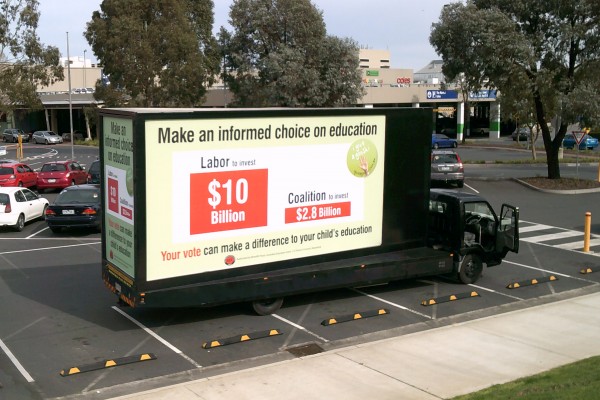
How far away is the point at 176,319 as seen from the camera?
1234 cm

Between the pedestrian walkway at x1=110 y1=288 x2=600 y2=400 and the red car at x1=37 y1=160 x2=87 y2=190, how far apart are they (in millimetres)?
23533

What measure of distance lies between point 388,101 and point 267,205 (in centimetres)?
→ 5953

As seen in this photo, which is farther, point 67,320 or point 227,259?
point 67,320

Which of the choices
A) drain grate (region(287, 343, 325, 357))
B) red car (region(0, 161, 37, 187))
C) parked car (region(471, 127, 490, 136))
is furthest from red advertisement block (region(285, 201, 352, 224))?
parked car (region(471, 127, 490, 136))

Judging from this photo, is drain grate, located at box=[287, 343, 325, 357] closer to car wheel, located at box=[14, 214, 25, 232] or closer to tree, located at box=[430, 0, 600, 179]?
car wheel, located at box=[14, 214, 25, 232]

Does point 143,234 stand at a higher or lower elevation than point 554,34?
lower

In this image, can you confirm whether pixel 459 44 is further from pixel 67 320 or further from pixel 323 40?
pixel 67 320

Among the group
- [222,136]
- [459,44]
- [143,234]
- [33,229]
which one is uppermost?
[459,44]

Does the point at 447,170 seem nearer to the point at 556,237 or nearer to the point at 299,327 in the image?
the point at 556,237

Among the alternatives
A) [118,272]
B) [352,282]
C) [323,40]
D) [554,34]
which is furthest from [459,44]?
[118,272]

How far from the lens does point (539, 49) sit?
97.0ft

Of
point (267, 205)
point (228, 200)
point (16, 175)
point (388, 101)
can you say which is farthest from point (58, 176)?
point (388, 101)

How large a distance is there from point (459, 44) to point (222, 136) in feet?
71.7

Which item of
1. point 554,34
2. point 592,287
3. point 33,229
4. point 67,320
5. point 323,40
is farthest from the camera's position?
point 323,40
